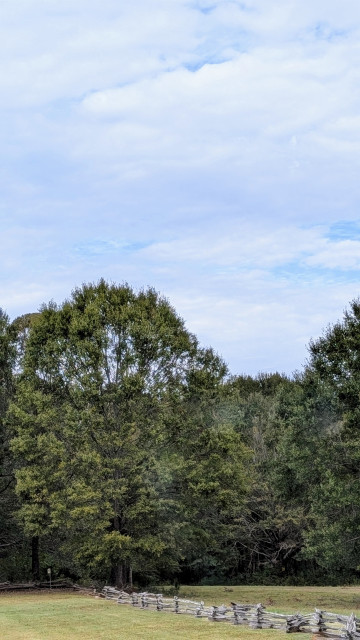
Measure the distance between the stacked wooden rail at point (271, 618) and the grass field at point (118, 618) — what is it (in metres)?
0.49

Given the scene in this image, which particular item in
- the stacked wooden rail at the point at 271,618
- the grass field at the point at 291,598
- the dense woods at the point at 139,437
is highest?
the dense woods at the point at 139,437

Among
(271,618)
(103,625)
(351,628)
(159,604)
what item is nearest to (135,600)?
(159,604)

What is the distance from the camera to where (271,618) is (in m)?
22.0

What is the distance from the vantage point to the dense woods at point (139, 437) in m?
33.0

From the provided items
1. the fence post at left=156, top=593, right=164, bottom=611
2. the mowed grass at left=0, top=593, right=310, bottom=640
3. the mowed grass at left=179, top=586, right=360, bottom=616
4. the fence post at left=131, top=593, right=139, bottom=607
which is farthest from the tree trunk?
the fence post at left=156, top=593, right=164, bottom=611

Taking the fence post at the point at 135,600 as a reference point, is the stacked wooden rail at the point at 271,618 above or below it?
above

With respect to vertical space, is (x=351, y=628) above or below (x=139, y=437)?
below

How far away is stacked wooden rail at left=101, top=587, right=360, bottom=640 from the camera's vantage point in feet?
62.3

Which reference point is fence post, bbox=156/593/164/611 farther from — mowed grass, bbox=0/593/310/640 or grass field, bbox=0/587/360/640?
grass field, bbox=0/587/360/640

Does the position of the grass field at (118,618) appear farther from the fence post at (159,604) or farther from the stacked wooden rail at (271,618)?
the fence post at (159,604)

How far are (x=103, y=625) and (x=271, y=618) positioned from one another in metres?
5.93

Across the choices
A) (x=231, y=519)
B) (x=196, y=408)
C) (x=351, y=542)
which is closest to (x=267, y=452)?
(x=231, y=519)

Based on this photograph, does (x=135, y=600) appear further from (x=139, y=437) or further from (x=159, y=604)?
(x=139, y=437)

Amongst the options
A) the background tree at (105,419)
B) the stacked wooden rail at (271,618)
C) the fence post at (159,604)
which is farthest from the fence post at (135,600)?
the background tree at (105,419)
